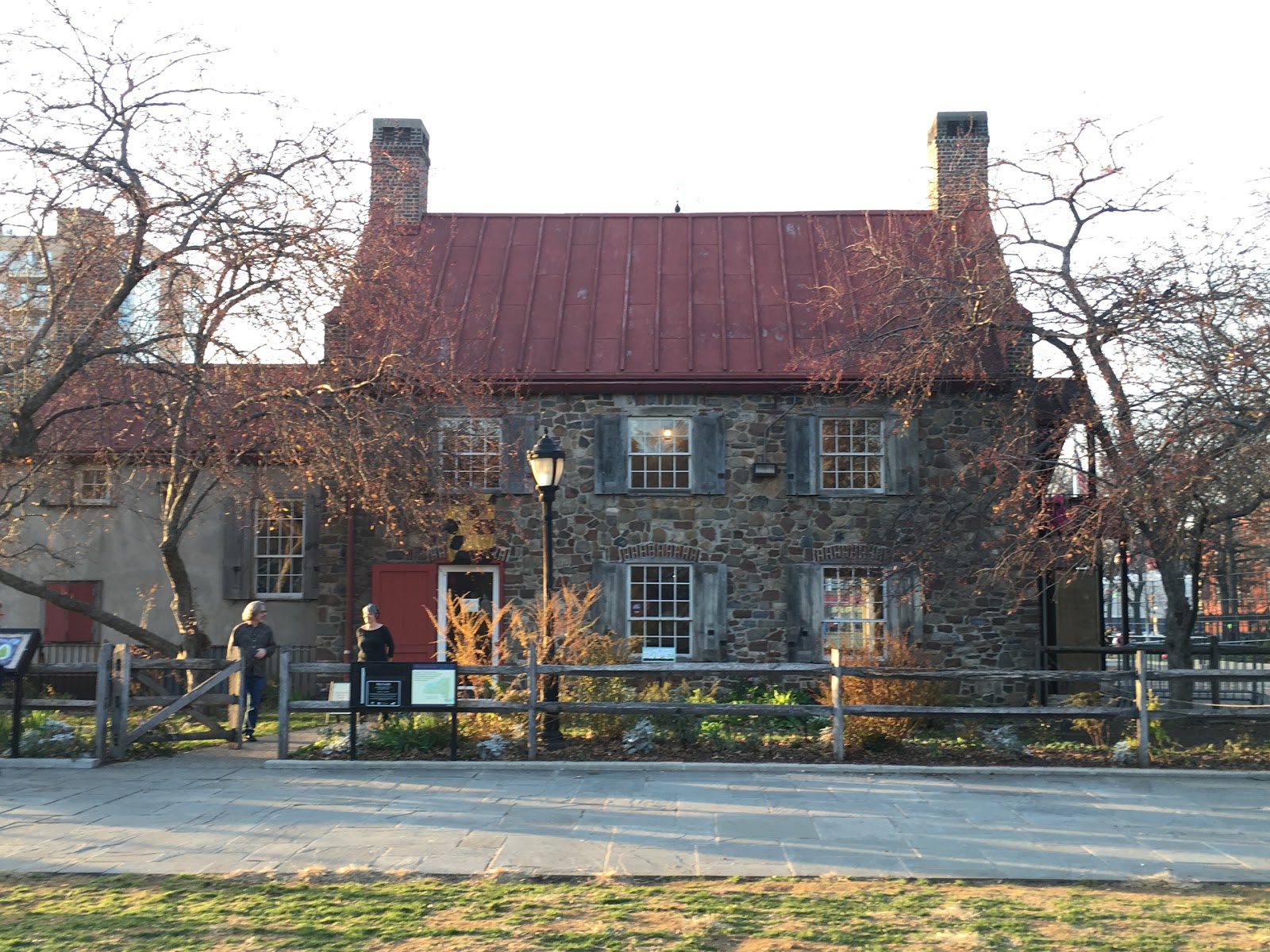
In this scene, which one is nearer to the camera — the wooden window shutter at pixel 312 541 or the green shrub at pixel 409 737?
the green shrub at pixel 409 737

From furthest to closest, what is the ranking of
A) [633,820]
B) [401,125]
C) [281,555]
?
[401,125] → [281,555] → [633,820]

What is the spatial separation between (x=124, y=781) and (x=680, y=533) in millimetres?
8818

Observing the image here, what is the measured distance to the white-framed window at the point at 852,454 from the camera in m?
16.9

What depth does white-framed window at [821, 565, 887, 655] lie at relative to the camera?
54.7ft

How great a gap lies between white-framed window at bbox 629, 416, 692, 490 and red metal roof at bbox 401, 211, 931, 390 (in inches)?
24.4

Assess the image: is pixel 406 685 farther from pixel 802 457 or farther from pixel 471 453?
pixel 802 457

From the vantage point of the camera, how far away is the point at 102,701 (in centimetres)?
1077

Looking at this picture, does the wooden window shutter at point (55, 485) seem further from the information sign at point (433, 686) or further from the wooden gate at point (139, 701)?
the information sign at point (433, 686)

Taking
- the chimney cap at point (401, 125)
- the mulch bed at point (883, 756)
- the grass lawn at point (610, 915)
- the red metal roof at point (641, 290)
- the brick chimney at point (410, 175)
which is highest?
the chimney cap at point (401, 125)

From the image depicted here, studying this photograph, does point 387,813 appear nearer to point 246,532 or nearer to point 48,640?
point 246,532

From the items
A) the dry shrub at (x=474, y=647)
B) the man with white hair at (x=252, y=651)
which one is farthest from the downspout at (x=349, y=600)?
the man with white hair at (x=252, y=651)

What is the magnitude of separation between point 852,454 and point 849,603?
2189mm

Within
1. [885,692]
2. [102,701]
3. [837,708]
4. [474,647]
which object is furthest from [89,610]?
[885,692]

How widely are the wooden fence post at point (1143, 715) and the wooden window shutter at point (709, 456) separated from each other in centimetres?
711
